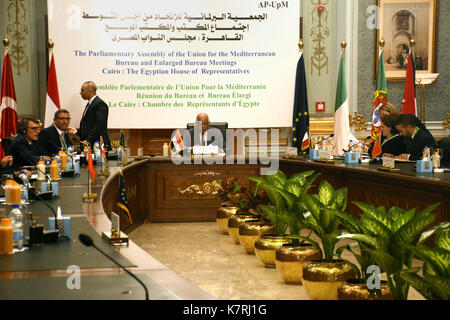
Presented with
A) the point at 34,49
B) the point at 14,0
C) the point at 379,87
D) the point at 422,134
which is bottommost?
the point at 422,134

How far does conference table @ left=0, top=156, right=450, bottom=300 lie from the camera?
193 centimetres

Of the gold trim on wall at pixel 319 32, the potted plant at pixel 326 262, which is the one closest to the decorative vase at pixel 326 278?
the potted plant at pixel 326 262

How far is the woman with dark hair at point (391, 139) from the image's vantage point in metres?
6.56

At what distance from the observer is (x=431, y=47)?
951 centimetres

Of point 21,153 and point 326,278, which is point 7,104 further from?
point 326,278

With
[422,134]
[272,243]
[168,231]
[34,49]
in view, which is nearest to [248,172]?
[168,231]

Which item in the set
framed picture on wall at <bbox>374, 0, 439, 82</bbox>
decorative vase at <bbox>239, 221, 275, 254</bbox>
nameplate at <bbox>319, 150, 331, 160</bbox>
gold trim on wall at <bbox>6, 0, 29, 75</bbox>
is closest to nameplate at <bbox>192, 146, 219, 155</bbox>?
Answer: nameplate at <bbox>319, 150, 331, 160</bbox>

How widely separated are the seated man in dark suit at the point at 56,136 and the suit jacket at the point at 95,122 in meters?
0.48

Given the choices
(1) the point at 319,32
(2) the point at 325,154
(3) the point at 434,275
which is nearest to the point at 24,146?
(2) the point at 325,154

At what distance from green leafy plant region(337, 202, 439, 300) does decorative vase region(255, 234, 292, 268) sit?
1785 millimetres

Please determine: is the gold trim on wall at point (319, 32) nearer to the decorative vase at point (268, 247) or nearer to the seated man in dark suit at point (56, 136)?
the seated man in dark suit at point (56, 136)

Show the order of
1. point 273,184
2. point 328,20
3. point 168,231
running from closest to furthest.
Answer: point 273,184 < point 168,231 < point 328,20
